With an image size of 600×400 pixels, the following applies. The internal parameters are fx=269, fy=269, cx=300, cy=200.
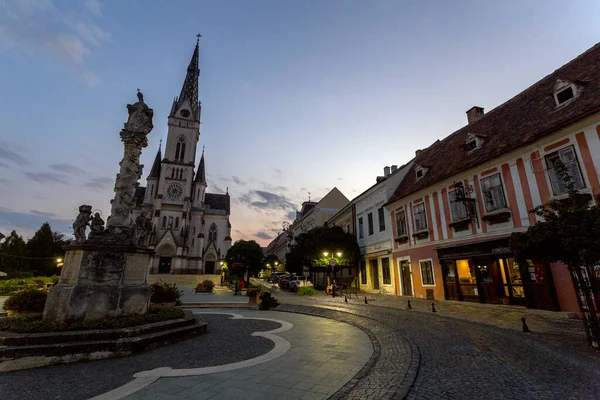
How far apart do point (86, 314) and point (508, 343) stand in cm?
1147

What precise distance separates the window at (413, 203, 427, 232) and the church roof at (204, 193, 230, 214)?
56.3 metres

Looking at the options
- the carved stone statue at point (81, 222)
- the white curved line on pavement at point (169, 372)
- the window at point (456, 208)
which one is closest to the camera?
the white curved line on pavement at point (169, 372)

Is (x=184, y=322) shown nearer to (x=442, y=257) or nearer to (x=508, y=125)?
(x=442, y=257)

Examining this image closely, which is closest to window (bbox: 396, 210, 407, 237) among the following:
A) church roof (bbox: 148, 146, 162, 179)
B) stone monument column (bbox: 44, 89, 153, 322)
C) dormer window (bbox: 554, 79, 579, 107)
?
dormer window (bbox: 554, 79, 579, 107)

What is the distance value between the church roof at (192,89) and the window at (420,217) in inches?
2202

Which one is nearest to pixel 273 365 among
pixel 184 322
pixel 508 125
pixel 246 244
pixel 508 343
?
pixel 184 322

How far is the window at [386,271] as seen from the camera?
22.7m

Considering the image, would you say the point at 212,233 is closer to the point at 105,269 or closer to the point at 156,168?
the point at 156,168

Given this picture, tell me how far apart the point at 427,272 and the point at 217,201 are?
200ft

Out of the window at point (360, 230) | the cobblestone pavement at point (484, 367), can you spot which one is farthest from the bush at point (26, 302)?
the window at point (360, 230)

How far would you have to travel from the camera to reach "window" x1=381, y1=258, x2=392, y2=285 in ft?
74.5

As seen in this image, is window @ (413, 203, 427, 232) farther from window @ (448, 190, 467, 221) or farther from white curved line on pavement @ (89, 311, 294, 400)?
white curved line on pavement @ (89, 311, 294, 400)

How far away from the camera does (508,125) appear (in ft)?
53.2

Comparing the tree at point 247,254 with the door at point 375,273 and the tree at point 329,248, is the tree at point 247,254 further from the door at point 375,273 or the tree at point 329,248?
the door at point 375,273
